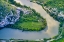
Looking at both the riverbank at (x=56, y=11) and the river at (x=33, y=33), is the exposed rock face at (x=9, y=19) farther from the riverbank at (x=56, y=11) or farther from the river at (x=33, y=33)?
the riverbank at (x=56, y=11)

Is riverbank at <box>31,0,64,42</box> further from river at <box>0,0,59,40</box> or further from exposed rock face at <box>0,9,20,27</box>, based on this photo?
exposed rock face at <box>0,9,20,27</box>

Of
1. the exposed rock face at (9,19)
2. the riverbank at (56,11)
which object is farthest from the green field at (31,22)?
the riverbank at (56,11)

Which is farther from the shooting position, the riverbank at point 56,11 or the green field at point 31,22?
the green field at point 31,22

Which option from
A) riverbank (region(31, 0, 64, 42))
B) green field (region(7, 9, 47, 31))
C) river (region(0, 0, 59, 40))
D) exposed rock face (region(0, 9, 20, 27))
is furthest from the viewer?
green field (region(7, 9, 47, 31))

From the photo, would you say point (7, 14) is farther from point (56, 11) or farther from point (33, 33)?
point (56, 11)

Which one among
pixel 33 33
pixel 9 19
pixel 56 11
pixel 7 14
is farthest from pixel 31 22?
pixel 56 11

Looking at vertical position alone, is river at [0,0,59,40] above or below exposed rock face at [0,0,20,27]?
below

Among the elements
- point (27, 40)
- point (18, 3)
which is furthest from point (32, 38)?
point (18, 3)

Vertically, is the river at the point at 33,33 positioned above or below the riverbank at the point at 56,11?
below

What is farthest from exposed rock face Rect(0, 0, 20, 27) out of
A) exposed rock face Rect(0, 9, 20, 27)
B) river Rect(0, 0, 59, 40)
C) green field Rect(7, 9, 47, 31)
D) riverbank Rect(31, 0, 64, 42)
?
riverbank Rect(31, 0, 64, 42)

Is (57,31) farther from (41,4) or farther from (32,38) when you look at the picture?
(41,4)

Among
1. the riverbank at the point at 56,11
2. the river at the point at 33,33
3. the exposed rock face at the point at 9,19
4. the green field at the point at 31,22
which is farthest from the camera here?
the green field at the point at 31,22
